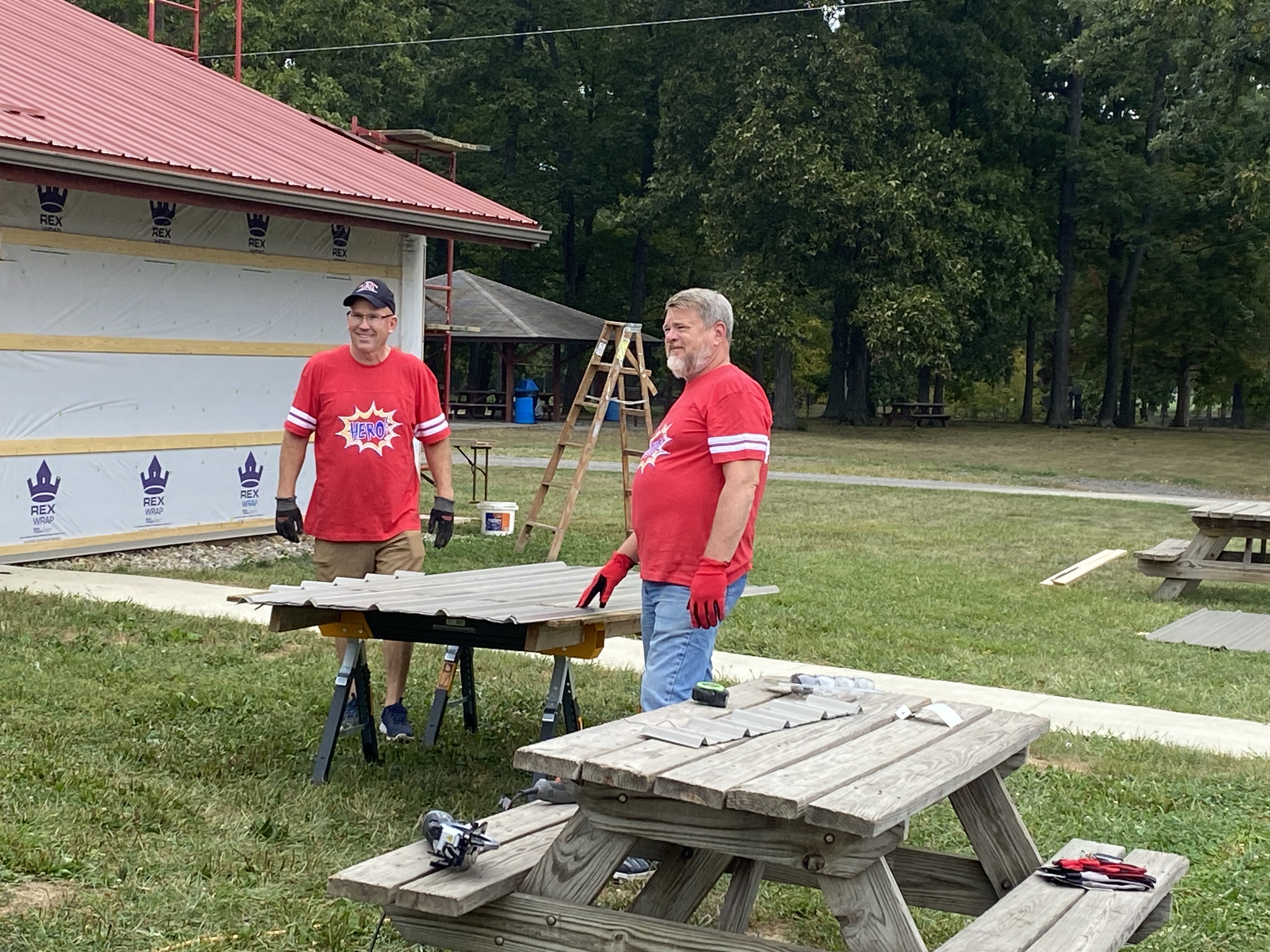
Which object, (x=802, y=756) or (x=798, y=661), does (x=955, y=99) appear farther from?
(x=802, y=756)

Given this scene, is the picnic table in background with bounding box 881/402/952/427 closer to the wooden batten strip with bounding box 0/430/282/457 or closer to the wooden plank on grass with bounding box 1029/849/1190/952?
the wooden batten strip with bounding box 0/430/282/457

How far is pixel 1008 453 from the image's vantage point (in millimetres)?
36844

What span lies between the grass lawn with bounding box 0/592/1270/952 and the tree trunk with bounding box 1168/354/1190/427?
183ft

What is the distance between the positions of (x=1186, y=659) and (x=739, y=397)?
5.87 metres

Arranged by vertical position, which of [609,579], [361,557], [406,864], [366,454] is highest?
[366,454]

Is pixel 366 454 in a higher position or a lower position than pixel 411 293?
lower

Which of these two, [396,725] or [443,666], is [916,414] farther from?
[396,725]

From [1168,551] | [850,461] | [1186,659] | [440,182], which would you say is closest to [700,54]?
[850,461]

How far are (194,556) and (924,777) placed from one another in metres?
10.4

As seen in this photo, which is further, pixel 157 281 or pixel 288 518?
pixel 157 281

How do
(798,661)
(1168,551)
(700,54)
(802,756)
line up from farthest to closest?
(700,54), (1168,551), (798,661), (802,756)

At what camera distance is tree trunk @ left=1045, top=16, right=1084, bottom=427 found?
49.1 metres

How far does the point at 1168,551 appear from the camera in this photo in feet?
43.3

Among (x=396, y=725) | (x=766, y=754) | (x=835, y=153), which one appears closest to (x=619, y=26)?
(x=835, y=153)
